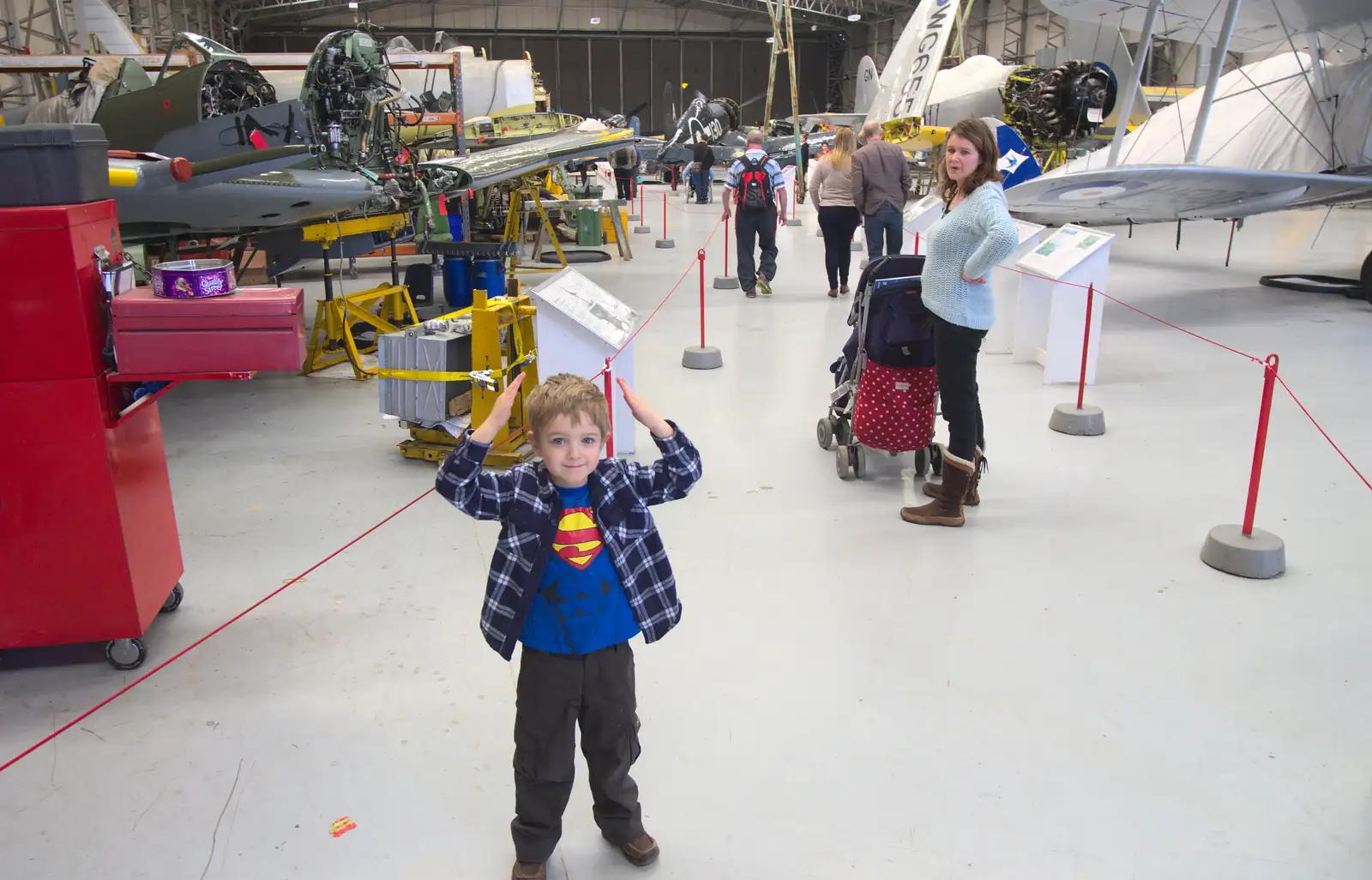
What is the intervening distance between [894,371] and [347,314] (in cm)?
415

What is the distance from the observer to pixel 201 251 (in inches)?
312

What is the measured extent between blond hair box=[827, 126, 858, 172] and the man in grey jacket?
24cm

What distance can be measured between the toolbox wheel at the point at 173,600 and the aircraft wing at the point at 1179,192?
24.5ft

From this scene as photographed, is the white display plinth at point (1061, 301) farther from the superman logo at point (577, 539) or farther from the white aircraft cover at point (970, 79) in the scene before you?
the white aircraft cover at point (970, 79)

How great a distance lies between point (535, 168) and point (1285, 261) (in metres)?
9.55

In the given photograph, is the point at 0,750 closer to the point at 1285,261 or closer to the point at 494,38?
the point at 1285,261

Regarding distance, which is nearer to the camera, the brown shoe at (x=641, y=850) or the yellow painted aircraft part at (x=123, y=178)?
the brown shoe at (x=641, y=850)

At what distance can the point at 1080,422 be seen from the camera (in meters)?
5.50

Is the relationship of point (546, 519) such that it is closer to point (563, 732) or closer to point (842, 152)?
point (563, 732)

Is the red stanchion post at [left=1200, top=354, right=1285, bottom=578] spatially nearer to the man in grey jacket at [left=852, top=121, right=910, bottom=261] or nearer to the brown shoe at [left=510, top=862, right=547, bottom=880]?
the brown shoe at [left=510, top=862, right=547, bottom=880]

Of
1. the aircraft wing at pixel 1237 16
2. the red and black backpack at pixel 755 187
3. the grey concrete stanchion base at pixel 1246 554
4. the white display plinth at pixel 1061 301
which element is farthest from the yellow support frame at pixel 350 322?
the aircraft wing at pixel 1237 16

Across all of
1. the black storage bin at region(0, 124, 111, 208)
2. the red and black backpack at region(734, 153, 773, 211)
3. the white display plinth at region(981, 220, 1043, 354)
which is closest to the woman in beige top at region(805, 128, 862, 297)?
the red and black backpack at region(734, 153, 773, 211)

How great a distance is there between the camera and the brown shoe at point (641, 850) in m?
2.23

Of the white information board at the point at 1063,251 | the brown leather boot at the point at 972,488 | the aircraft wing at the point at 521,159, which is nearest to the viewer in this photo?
the brown leather boot at the point at 972,488
